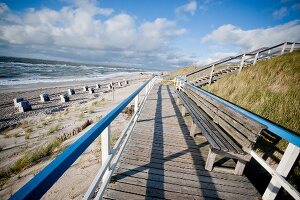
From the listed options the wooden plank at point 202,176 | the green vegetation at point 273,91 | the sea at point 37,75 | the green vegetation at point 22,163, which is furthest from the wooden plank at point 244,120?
the sea at point 37,75

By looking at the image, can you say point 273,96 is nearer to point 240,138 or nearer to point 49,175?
point 240,138

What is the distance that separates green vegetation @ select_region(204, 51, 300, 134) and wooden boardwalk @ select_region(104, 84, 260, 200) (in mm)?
2263

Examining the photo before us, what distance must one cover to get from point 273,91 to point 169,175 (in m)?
4.77

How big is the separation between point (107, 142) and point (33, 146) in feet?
18.0

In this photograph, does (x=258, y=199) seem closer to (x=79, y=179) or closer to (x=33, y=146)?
Answer: (x=79, y=179)

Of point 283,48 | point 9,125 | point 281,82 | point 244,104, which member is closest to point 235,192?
point 244,104

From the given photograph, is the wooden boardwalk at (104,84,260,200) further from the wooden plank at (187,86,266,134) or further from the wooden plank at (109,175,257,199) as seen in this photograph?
the wooden plank at (187,86,266,134)

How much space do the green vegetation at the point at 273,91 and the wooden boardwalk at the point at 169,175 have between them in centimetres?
226

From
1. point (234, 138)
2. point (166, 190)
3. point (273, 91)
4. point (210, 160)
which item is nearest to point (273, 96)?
point (273, 91)

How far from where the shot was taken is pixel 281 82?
566 centimetres

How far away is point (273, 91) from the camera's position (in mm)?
5434

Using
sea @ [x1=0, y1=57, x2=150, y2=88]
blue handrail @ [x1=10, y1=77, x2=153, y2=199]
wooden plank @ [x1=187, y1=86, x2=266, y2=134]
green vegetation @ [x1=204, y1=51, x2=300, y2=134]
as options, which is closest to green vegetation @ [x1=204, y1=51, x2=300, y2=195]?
green vegetation @ [x1=204, y1=51, x2=300, y2=134]

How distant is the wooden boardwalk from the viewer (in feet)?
7.80

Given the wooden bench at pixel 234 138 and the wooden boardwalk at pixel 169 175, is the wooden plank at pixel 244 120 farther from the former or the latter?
the wooden boardwalk at pixel 169 175
